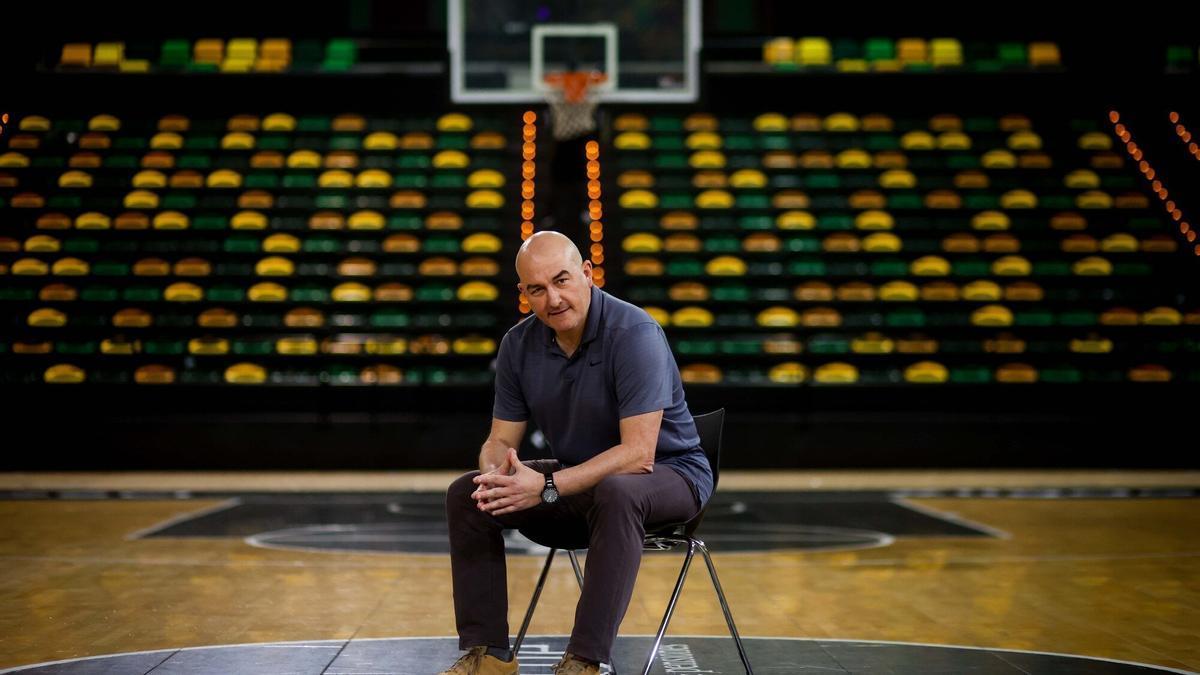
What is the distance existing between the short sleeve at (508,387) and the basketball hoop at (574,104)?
10.3 meters

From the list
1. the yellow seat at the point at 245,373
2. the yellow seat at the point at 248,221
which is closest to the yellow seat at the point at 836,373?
the yellow seat at the point at 245,373

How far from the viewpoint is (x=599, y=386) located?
11.4ft

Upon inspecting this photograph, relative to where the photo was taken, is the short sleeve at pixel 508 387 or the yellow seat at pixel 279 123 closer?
the short sleeve at pixel 508 387

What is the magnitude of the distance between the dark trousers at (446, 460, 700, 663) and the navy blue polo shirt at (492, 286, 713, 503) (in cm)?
9

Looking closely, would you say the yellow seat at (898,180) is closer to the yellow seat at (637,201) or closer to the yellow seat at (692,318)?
the yellow seat at (637,201)

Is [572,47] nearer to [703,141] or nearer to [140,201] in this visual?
[703,141]

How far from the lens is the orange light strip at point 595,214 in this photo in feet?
41.2

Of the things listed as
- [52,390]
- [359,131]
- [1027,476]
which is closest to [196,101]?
[359,131]

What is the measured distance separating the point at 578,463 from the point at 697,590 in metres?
1.94

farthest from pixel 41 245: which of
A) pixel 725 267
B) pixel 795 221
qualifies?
pixel 795 221

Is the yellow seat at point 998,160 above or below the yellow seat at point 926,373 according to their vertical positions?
above

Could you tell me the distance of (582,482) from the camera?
3.34m

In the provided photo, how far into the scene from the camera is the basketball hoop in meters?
13.8

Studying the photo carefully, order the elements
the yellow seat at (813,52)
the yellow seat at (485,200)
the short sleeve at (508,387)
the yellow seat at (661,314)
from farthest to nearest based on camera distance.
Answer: the yellow seat at (813,52)
the yellow seat at (485,200)
the yellow seat at (661,314)
the short sleeve at (508,387)
